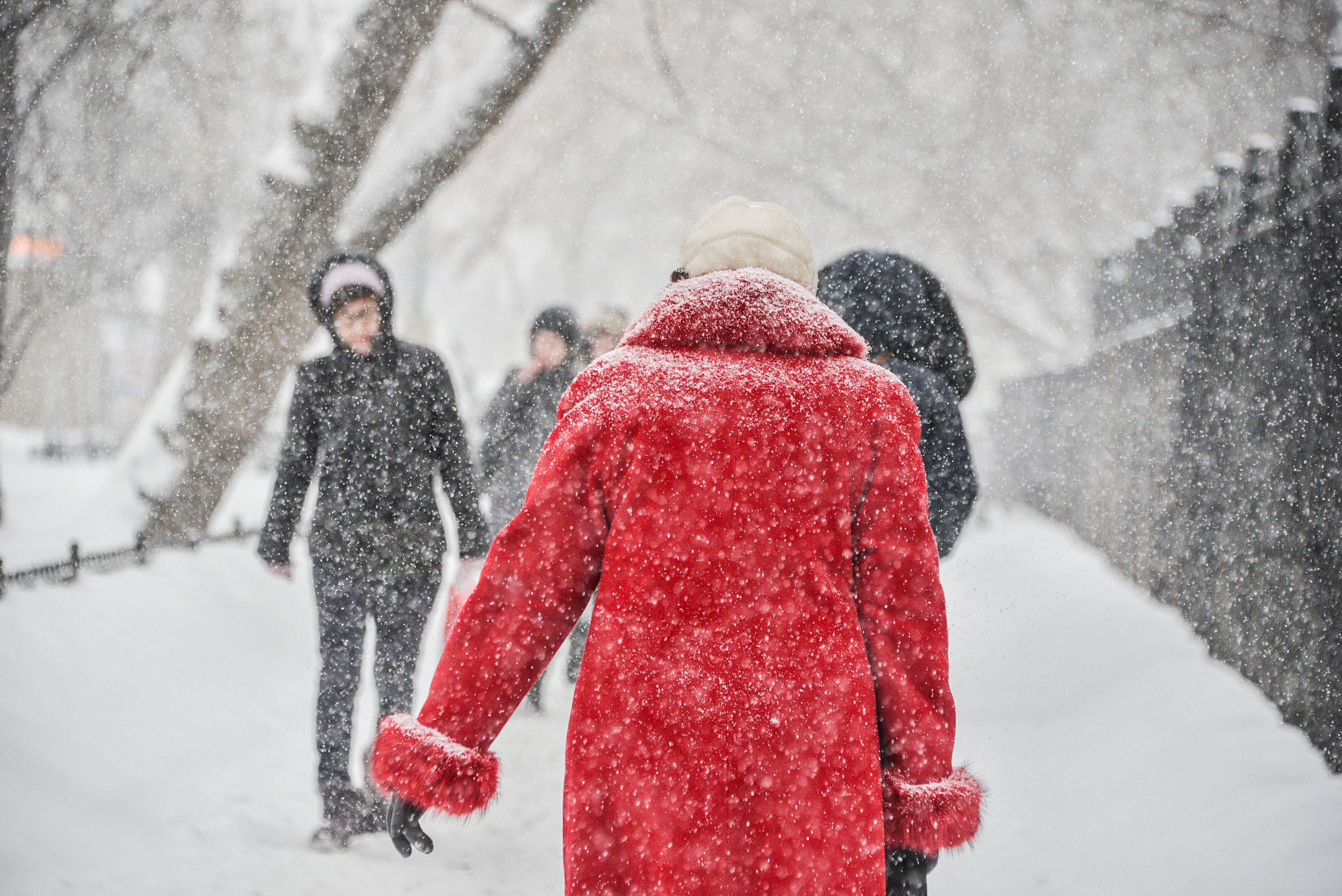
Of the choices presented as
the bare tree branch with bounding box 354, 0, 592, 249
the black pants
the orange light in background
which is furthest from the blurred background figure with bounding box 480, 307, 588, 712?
the orange light in background

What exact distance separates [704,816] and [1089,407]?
6363 mm

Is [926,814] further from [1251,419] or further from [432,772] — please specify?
[1251,419]

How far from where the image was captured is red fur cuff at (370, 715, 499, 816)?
4.93 feet

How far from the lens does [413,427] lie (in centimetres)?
355

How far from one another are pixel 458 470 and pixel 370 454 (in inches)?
13.2

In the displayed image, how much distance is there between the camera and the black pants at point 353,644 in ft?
11.3

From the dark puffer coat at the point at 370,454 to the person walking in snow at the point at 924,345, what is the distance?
1633mm

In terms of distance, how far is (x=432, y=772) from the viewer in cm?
150

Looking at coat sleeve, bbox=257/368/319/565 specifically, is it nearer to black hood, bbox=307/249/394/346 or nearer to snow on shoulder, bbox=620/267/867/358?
black hood, bbox=307/249/394/346

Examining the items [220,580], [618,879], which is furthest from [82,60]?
[618,879]

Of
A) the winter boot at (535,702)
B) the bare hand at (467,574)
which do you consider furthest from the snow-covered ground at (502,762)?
the bare hand at (467,574)

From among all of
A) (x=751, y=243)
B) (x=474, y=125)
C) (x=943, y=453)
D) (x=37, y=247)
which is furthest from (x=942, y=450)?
(x=37, y=247)

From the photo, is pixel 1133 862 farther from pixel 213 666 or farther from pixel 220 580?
pixel 220 580

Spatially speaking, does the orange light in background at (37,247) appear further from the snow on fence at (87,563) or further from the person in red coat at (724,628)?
the person in red coat at (724,628)
